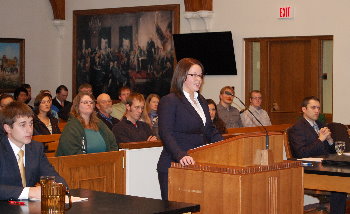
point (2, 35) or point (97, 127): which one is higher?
point (2, 35)

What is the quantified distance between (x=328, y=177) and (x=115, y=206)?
3.20 m

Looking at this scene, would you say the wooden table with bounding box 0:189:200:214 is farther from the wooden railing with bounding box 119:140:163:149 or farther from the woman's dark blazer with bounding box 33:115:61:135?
the woman's dark blazer with bounding box 33:115:61:135

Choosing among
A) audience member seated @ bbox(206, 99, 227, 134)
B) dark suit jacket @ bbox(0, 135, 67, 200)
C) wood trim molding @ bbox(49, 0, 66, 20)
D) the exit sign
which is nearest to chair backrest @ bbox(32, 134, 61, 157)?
audience member seated @ bbox(206, 99, 227, 134)

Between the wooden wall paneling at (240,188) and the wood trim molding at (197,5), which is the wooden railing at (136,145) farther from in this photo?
the wood trim molding at (197,5)

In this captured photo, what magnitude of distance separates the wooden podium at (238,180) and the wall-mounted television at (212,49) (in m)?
9.16

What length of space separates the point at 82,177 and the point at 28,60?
1104 cm

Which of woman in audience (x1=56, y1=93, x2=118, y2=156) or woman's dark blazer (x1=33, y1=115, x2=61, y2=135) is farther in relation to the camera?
woman's dark blazer (x1=33, y1=115, x2=61, y2=135)

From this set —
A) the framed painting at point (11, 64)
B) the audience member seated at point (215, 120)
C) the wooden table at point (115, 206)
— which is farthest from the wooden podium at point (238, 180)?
the framed painting at point (11, 64)

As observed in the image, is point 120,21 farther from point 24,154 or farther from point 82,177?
point 24,154

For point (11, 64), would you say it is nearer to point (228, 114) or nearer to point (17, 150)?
point (228, 114)

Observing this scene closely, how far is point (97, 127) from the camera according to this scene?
300 inches

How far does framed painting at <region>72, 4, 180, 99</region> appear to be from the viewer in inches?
639

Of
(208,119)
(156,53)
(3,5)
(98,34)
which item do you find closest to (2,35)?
(3,5)

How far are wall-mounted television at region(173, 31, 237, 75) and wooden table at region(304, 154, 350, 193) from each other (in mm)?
7988
